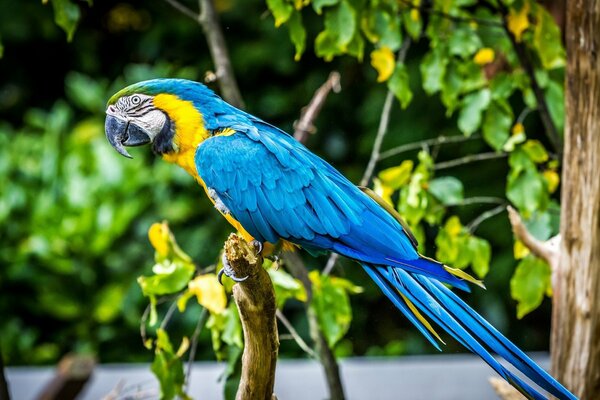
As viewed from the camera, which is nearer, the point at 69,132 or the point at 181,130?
the point at 181,130

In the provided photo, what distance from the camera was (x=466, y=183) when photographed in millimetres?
2984

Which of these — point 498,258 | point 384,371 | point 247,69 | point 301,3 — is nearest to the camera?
point 301,3

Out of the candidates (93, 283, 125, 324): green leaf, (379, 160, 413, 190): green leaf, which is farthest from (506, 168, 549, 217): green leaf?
(93, 283, 125, 324): green leaf

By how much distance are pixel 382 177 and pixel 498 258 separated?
1.35 m

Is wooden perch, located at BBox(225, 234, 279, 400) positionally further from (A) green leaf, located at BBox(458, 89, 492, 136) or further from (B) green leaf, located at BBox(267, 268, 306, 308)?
(A) green leaf, located at BBox(458, 89, 492, 136)

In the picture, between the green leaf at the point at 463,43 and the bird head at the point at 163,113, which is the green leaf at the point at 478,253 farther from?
the bird head at the point at 163,113

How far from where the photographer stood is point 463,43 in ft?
5.65

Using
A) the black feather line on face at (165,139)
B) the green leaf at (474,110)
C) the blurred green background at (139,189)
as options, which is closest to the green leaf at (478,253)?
the green leaf at (474,110)

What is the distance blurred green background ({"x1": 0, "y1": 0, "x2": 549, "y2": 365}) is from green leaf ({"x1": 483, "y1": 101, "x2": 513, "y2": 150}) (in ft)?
3.50

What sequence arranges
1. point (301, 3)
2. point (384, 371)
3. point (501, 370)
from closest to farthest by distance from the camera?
point (501, 370) → point (301, 3) → point (384, 371)

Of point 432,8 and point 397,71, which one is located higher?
point 432,8

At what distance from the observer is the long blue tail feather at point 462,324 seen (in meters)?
1.13

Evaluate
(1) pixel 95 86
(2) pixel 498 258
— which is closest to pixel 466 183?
(2) pixel 498 258

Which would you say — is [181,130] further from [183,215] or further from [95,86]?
[95,86]
